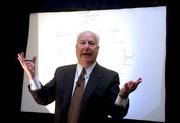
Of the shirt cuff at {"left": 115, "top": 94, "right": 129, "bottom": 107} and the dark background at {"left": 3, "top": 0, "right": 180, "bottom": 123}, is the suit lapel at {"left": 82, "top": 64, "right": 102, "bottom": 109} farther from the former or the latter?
the dark background at {"left": 3, "top": 0, "right": 180, "bottom": 123}

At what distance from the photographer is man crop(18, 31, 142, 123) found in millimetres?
2221

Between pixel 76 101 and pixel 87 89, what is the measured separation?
13 cm

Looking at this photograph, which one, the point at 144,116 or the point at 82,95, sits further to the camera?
the point at 144,116

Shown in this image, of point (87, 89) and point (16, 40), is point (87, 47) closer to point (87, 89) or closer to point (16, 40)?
point (87, 89)

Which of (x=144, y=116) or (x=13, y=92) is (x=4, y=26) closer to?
(x=13, y=92)

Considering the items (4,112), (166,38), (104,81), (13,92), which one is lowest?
(4,112)

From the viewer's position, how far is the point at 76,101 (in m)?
2.29

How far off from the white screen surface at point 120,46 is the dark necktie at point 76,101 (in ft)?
2.58

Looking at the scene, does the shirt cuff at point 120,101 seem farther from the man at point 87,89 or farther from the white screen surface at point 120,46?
the white screen surface at point 120,46

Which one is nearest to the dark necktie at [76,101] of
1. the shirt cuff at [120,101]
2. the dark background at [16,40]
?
the shirt cuff at [120,101]

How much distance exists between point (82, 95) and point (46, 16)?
140cm

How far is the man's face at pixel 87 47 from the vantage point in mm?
2332

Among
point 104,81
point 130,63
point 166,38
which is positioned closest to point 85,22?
point 130,63

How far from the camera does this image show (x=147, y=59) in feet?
9.66
